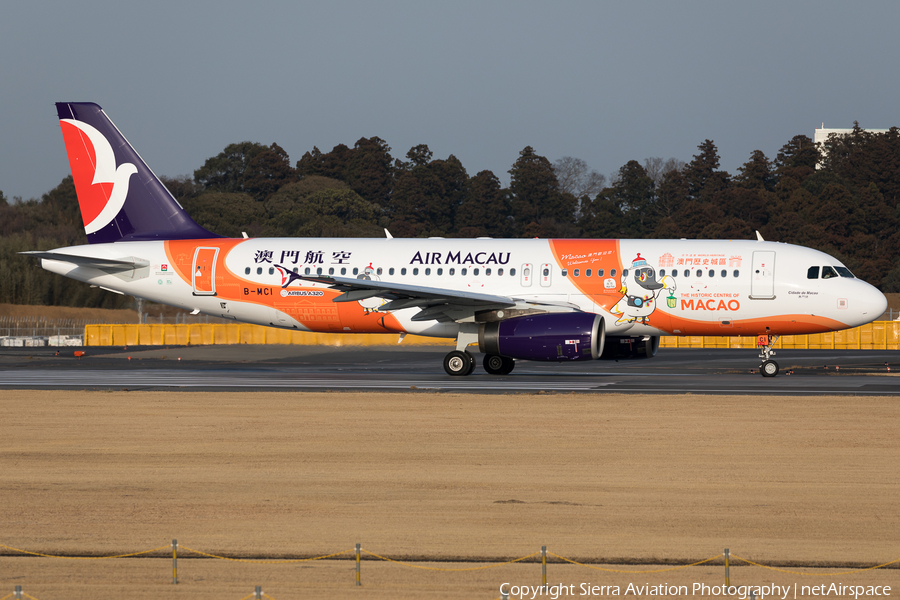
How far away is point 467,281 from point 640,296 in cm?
501

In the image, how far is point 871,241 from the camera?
278 ft

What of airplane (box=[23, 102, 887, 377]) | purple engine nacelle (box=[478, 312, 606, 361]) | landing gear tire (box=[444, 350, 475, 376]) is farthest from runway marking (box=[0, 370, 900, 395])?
airplane (box=[23, 102, 887, 377])

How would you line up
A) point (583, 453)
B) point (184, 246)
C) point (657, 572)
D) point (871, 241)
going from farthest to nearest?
point (871, 241) < point (184, 246) < point (583, 453) < point (657, 572)

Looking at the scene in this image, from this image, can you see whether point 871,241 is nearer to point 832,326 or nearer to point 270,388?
point 832,326

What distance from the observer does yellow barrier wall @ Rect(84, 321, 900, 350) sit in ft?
155

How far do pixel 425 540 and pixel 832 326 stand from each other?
20.8m

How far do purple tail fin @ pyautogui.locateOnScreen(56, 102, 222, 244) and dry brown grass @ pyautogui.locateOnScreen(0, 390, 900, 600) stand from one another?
1257 cm

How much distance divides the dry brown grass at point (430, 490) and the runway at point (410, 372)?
207 inches

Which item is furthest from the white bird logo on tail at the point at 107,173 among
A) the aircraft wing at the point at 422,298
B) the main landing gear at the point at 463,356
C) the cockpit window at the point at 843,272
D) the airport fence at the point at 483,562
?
the airport fence at the point at 483,562

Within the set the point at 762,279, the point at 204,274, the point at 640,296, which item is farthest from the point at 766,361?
the point at 204,274

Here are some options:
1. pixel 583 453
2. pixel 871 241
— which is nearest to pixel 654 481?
pixel 583 453

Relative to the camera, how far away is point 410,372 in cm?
3106

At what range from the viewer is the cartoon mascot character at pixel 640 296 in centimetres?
2723

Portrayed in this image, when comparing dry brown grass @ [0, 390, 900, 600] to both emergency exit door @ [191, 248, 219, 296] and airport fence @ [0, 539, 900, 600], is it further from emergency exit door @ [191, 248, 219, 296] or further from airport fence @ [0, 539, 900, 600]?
emergency exit door @ [191, 248, 219, 296]
